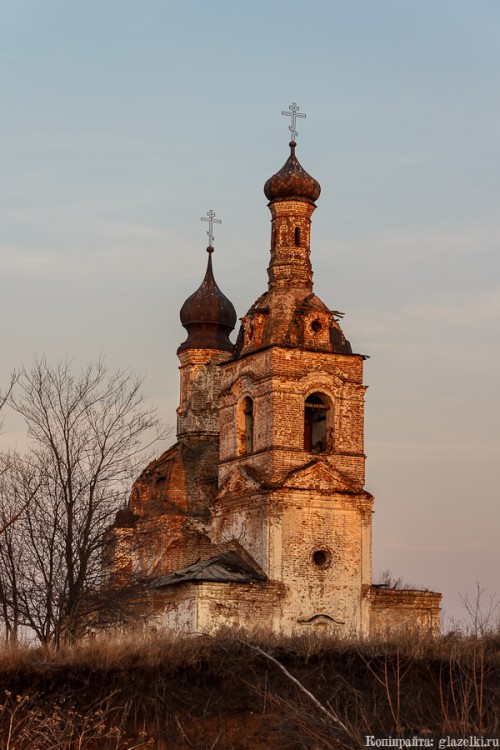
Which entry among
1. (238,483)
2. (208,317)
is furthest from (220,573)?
(208,317)

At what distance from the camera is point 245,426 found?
1380 inches

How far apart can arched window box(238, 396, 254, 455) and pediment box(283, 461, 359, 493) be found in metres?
2.25

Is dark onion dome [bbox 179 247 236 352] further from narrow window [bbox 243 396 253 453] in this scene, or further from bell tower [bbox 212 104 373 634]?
narrow window [bbox 243 396 253 453]

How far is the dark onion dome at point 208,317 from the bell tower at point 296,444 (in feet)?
20.2

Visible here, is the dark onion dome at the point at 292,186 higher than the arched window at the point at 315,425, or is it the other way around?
the dark onion dome at the point at 292,186

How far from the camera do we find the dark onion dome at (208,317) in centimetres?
4191

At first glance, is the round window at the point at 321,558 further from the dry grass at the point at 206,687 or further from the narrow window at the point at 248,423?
the dry grass at the point at 206,687

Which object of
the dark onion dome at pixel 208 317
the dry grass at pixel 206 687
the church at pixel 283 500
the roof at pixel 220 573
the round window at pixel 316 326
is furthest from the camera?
the dark onion dome at pixel 208 317

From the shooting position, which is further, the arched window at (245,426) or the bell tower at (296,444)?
the arched window at (245,426)

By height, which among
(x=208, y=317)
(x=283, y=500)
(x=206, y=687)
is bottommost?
(x=206, y=687)

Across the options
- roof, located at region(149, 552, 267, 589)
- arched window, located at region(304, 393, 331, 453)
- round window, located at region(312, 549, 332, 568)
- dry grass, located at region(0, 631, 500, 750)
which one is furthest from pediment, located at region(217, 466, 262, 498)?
dry grass, located at region(0, 631, 500, 750)

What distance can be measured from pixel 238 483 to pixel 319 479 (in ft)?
7.09

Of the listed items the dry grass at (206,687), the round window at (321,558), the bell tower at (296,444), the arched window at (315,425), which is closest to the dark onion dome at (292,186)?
the bell tower at (296,444)

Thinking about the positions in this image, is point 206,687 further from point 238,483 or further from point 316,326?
point 316,326
